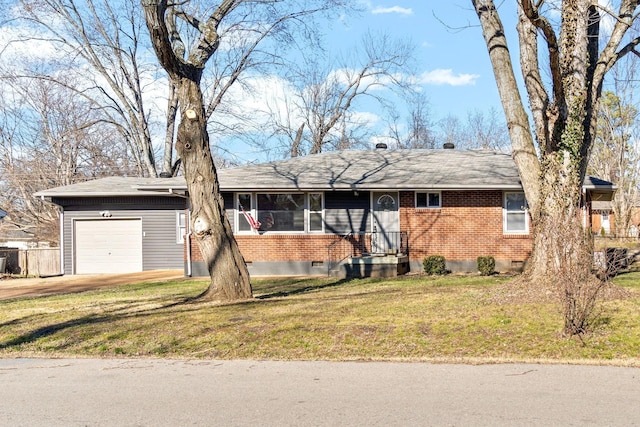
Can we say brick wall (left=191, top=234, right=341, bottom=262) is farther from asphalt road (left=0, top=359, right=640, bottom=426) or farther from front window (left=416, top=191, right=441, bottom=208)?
asphalt road (left=0, top=359, right=640, bottom=426)

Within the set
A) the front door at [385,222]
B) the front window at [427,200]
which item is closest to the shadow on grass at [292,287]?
the front door at [385,222]

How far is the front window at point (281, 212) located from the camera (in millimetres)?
20422

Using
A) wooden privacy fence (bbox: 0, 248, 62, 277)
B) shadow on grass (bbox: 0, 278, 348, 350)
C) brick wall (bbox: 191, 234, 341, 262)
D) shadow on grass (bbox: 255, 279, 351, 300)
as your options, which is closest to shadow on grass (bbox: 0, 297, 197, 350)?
shadow on grass (bbox: 0, 278, 348, 350)

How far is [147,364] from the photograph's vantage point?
8047 millimetres

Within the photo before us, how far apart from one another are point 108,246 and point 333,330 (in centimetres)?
1728

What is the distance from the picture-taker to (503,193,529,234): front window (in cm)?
1978

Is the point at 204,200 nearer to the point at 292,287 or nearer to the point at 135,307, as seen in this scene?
the point at 135,307

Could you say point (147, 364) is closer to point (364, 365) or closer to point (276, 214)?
point (364, 365)

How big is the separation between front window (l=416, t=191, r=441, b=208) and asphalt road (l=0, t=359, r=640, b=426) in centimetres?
1291

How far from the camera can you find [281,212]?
20422 mm

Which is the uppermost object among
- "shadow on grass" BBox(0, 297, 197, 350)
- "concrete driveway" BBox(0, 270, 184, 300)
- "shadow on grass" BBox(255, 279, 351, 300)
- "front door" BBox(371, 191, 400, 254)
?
"front door" BBox(371, 191, 400, 254)

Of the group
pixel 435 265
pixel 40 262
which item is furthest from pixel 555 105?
pixel 40 262

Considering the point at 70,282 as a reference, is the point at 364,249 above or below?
above

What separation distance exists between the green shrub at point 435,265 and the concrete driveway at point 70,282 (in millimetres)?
8121
